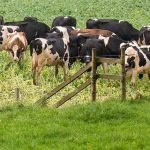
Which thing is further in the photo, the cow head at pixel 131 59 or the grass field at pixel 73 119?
the cow head at pixel 131 59

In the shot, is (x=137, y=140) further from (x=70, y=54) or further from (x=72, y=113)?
(x=70, y=54)

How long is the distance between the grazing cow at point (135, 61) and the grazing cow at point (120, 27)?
7.39 meters

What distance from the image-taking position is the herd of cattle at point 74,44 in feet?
58.1

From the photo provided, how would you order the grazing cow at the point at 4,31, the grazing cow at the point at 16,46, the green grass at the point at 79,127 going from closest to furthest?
the green grass at the point at 79,127 < the grazing cow at the point at 16,46 < the grazing cow at the point at 4,31

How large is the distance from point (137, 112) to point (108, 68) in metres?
7.47

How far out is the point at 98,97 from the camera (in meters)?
15.6

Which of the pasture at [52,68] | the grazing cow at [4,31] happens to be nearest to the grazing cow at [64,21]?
the grazing cow at [4,31]

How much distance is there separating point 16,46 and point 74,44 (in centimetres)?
238

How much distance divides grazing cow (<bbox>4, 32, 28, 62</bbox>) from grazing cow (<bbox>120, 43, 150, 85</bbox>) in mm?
5345

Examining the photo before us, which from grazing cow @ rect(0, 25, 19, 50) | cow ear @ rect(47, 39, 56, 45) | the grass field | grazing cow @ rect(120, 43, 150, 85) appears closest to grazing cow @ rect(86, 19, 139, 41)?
grazing cow @ rect(0, 25, 19, 50)

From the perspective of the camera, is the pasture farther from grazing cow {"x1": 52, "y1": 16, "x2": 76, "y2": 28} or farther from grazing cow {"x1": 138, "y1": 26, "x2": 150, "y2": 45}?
grazing cow {"x1": 52, "y1": 16, "x2": 76, "y2": 28}

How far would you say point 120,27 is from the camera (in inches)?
1028

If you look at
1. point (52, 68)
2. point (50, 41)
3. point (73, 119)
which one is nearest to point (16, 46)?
point (52, 68)

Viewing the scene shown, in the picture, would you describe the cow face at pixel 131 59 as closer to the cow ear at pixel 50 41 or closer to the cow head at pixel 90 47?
the cow head at pixel 90 47
